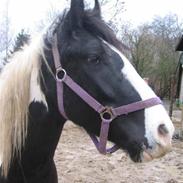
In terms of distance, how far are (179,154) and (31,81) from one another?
18.5ft

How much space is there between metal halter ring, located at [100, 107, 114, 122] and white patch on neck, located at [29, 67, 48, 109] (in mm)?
320

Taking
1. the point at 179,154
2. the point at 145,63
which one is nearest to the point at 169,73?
the point at 145,63

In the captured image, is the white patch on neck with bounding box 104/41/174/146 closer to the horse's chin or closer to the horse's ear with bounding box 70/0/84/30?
the horse's chin

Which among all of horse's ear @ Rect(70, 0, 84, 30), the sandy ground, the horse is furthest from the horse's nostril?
the sandy ground

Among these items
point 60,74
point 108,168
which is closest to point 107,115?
point 60,74

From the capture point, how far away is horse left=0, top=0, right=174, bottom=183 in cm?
166

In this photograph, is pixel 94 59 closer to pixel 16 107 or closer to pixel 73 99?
pixel 73 99

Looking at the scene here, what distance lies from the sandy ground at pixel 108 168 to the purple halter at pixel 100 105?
2.76 meters

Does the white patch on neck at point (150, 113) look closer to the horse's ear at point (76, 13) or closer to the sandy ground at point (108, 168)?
the horse's ear at point (76, 13)

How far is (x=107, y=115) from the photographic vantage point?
1711 millimetres

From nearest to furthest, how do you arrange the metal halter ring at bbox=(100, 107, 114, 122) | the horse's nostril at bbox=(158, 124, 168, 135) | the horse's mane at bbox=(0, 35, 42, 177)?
the horse's nostril at bbox=(158, 124, 168, 135) → the metal halter ring at bbox=(100, 107, 114, 122) → the horse's mane at bbox=(0, 35, 42, 177)

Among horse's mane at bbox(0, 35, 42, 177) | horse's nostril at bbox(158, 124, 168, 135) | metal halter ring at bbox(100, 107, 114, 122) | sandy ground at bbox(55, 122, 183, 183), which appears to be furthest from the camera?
sandy ground at bbox(55, 122, 183, 183)

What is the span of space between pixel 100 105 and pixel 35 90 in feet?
1.20

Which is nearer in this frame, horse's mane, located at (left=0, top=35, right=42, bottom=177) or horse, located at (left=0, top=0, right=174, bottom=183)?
horse, located at (left=0, top=0, right=174, bottom=183)
